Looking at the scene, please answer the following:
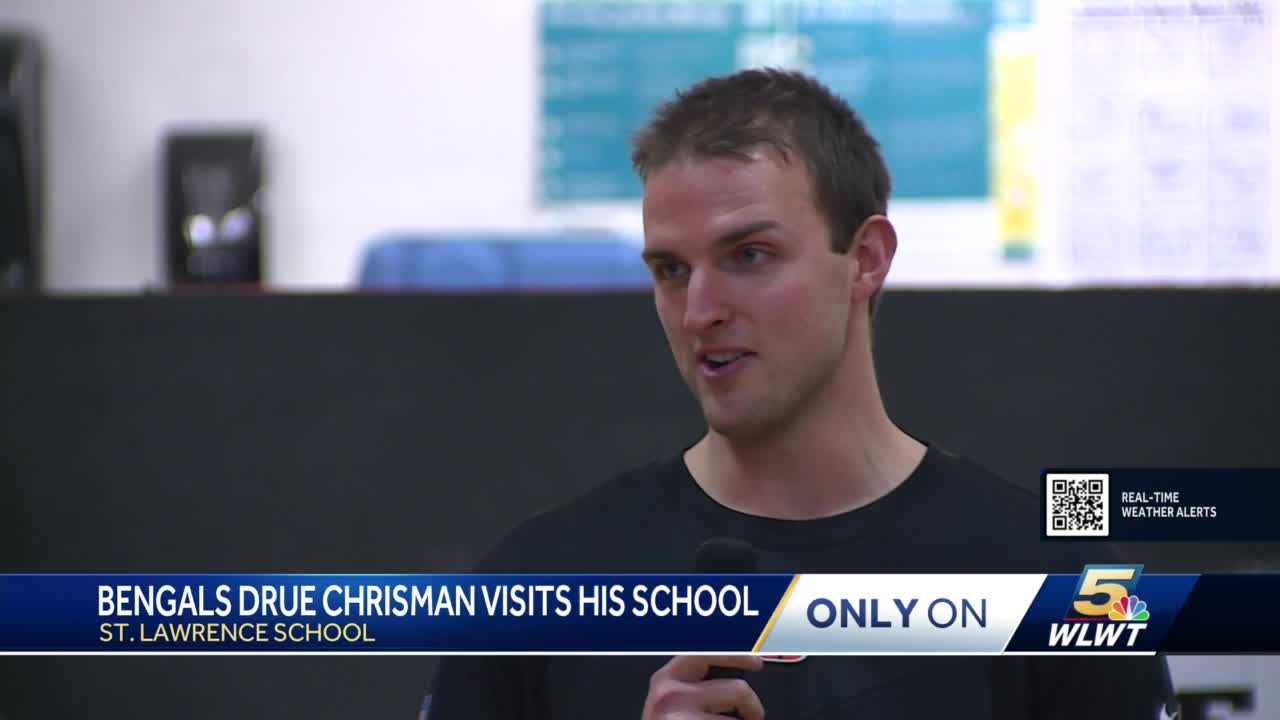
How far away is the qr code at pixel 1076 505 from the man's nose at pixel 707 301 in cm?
28

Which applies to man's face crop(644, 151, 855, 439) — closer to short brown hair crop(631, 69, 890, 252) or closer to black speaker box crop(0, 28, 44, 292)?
short brown hair crop(631, 69, 890, 252)

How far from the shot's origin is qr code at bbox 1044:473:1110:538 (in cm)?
90

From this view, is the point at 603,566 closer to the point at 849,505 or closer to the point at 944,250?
the point at 849,505

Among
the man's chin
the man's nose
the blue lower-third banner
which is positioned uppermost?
the man's nose

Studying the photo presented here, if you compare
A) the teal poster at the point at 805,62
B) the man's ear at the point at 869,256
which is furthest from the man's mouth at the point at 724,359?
the teal poster at the point at 805,62

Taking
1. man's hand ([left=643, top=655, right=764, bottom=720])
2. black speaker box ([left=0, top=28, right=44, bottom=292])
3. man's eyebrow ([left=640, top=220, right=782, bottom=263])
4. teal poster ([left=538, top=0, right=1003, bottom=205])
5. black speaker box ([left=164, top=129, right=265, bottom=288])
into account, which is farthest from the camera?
teal poster ([left=538, top=0, right=1003, bottom=205])

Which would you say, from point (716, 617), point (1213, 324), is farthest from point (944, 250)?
point (716, 617)

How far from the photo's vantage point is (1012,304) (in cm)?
97

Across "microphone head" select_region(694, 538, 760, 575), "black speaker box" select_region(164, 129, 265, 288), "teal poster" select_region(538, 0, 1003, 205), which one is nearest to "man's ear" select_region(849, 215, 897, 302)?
"microphone head" select_region(694, 538, 760, 575)

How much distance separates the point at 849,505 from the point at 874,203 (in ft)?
0.77

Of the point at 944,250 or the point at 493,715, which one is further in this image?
the point at 944,250

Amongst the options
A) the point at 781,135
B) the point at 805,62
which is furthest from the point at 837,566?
the point at 805,62

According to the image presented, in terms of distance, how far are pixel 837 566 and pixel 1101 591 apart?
0.19 m

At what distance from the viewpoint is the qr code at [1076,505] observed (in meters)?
0.90
